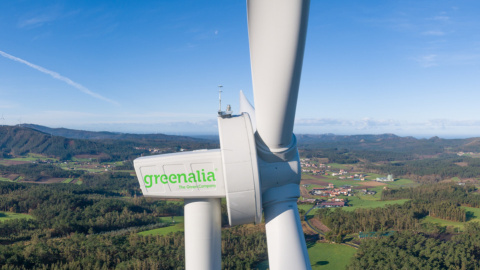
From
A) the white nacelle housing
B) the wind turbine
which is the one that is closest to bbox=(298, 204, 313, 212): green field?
the wind turbine

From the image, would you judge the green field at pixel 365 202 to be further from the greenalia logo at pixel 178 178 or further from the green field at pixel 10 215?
the greenalia logo at pixel 178 178

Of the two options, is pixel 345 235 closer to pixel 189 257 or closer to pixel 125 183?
pixel 189 257

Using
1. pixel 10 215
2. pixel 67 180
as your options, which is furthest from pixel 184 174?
pixel 67 180

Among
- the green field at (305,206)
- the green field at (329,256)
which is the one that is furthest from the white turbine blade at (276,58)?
the green field at (305,206)

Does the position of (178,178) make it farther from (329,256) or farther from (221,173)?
(329,256)

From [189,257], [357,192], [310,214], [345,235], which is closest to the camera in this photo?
[189,257]

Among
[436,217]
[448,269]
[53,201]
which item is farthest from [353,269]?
[53,201]
